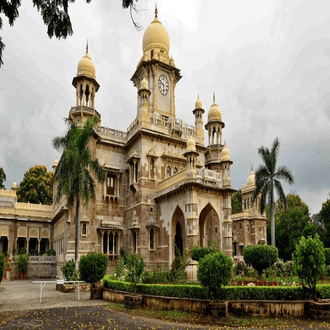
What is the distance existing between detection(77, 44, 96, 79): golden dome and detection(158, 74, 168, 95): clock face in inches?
250

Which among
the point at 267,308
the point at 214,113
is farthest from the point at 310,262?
the point at 214,113

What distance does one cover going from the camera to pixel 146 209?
85.4 ft

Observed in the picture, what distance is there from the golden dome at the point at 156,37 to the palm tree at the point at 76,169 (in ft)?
49.0

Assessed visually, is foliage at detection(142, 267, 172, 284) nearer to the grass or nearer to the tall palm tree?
the grass

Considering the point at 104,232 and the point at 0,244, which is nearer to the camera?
the point at 104,232

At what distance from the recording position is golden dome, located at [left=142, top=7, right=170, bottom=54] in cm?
3356

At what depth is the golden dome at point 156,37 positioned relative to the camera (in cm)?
3356

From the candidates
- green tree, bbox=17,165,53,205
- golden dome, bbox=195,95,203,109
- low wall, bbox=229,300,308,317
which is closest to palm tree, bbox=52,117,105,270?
low wall, bbox=229,300,308,317

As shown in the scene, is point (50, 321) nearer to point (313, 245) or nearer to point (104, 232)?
point (313, 245)

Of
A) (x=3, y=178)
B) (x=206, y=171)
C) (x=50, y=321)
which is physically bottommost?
(x=50, y=321)

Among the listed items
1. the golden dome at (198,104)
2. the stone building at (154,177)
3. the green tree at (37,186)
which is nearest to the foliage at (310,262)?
the stone building at (154,177)

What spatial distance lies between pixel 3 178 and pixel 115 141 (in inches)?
1021

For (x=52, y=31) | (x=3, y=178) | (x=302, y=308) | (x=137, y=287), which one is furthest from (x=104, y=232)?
(x=3, y=178)

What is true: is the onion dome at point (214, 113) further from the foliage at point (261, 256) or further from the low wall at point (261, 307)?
the low wall at point (261, 307)
